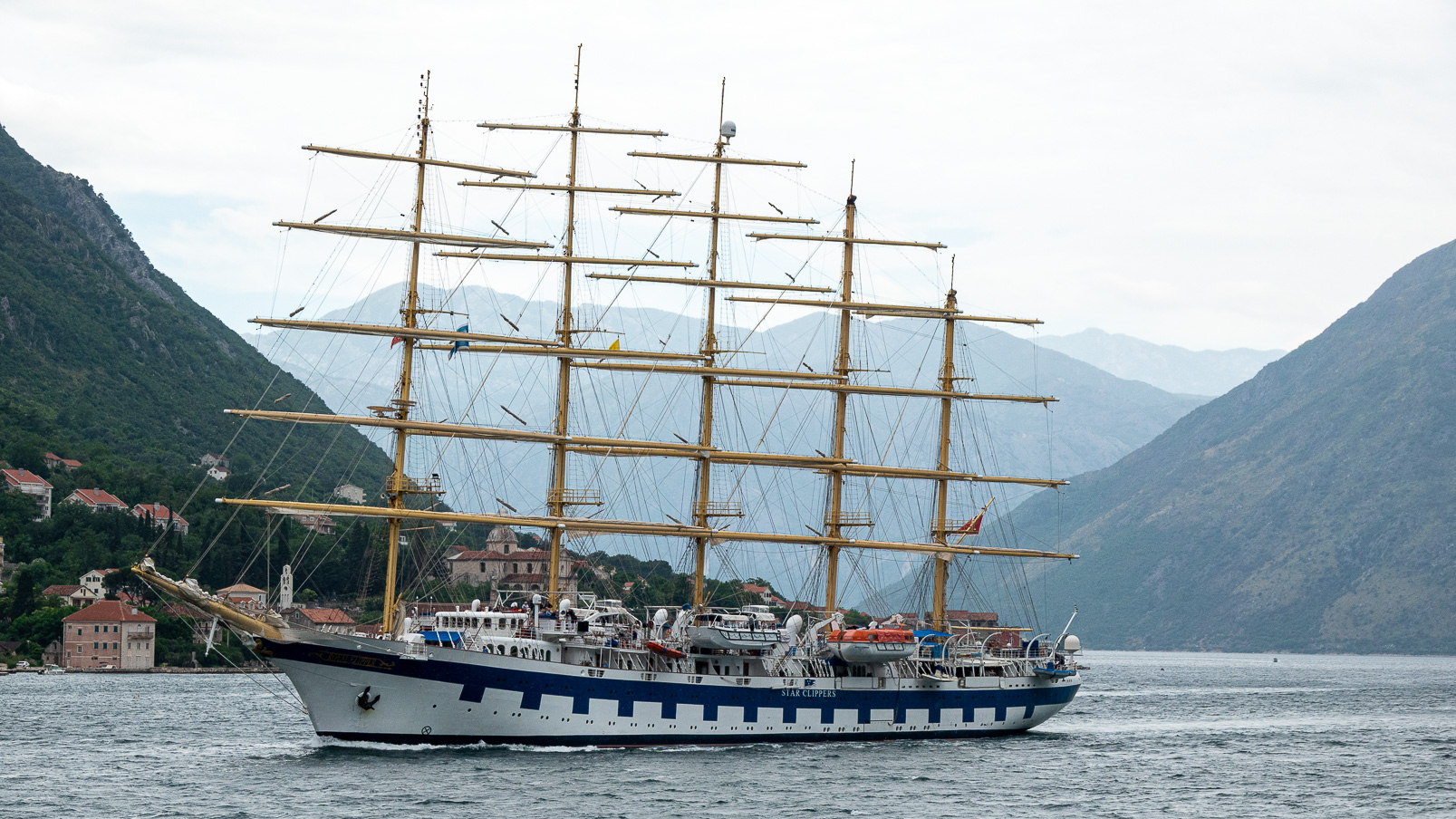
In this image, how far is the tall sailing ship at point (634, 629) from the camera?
51.4 metres

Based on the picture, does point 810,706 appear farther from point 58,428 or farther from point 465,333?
point 58,428

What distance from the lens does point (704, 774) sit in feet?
161

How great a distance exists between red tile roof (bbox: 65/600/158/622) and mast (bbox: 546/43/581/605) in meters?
67.3

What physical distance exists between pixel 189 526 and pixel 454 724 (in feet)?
338

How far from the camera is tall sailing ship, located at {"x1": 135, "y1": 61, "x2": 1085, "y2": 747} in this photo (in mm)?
51375

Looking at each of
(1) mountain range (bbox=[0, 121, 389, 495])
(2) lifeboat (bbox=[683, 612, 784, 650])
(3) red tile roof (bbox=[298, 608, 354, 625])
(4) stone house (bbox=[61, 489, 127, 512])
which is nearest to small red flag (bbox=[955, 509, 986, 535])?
(2) lifeboat (bbox=[683, 612, 784, 650])

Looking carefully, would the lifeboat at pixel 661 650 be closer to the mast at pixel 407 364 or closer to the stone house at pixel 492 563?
the mast at pixel 407 364

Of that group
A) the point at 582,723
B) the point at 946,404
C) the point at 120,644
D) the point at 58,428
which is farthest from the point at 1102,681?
the point at 58,428

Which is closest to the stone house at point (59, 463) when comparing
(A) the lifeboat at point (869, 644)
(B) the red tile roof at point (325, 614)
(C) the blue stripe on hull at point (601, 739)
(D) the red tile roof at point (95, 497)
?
(D) the red tile roof at point (95, 497)

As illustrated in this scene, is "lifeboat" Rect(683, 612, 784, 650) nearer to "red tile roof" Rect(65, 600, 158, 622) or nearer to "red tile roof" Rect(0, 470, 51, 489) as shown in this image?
"red tile roof" Rect(65, 600, 158, 622)

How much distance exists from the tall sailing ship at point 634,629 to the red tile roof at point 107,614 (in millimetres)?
64586

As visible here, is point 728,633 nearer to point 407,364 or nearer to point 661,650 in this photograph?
point 661,650

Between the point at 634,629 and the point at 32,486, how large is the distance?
10770cm

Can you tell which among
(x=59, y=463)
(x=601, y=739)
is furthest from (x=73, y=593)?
(x=601, y=739)
